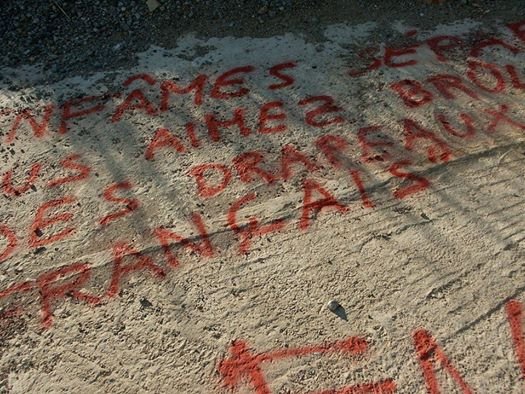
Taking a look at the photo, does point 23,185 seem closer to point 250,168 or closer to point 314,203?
point 250,168

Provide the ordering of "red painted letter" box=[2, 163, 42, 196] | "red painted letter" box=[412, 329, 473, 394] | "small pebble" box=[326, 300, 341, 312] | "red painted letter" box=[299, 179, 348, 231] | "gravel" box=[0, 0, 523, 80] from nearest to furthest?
"red painted letter" box=[412, 329, 473, 394] < "small pebble" box=[326, 300, 341, 312] < "red painted letter" box=[299, 179, 348, 231] < "red painted letter" box=[2, 163, 42, 196] < "gravel" box=[0, 0, 523, 80]

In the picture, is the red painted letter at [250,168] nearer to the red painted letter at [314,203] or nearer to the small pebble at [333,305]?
the red painted letter at [314,203]

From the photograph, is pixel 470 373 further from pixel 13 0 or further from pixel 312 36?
pixel 13 0

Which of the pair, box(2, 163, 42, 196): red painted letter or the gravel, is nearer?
box(2, 163, 42, 196): red painted letter

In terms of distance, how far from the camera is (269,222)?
9.73ft

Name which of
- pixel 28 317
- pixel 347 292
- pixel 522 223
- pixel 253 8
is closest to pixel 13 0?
pixel 253 8

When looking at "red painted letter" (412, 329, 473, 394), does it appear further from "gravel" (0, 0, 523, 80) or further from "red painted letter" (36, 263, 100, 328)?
"gravel" (0, 0, 523, 80)

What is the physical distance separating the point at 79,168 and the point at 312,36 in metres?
2.13

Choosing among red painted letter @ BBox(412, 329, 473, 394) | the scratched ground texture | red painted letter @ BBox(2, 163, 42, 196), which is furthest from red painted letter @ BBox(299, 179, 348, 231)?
red painted letter @ BBox(2, 163, 42, 196)

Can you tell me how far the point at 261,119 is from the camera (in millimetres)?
3604

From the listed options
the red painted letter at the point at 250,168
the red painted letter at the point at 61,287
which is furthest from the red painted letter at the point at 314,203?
the red painted letter at the point at 61,287

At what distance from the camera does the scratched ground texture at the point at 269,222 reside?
244 cm

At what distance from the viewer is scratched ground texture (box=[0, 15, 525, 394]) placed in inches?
96.0

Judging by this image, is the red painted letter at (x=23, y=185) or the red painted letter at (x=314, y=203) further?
the red painted letter at (x=23, y=185)
